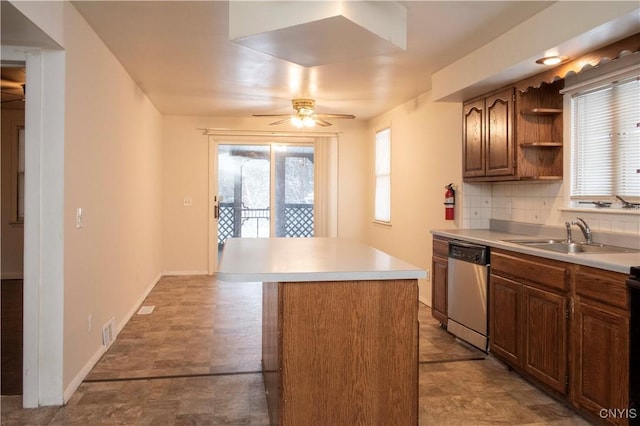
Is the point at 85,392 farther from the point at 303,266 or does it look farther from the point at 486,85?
the point at 486,85

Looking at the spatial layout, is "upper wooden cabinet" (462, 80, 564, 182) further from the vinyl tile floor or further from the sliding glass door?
the sliding glass door

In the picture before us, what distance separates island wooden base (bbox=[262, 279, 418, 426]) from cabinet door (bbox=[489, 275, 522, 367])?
1.22 m

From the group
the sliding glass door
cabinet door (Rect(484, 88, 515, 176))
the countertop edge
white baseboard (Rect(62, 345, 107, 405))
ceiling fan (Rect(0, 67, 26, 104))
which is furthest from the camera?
the sliding glass door

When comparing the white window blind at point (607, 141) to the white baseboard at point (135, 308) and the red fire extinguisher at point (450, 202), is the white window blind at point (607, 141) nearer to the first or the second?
the red fire extinguisher at point (450, 202)

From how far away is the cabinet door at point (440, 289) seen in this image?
410cm

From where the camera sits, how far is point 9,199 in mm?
6570

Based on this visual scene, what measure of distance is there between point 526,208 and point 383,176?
2.92 meters

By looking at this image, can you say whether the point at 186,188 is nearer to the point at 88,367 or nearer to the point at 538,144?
the point at 88,367

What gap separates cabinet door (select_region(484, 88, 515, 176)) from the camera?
3.61 meters

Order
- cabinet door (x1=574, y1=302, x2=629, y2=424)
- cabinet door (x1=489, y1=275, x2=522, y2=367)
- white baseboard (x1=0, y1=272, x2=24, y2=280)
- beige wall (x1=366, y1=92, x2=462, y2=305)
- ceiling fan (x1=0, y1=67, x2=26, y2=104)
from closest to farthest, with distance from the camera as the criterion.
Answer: cabinet door (x1=574, y1=302, x2=629, y2=424) → cabinet door (x1=489, y1=275, x2=522, y2=367) → ceiling fan (x1=0, y1=67, x2=26, y2=104) → beige wall (x1=366, y1=92, x2=462, y2=305) → white baseboard (x1=0, y1=272, x2=24, y2=280)

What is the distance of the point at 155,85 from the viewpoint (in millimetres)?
4965

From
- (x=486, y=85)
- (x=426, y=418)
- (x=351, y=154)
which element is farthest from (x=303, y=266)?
(x=351, y=154)

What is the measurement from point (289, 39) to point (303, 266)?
122 cm

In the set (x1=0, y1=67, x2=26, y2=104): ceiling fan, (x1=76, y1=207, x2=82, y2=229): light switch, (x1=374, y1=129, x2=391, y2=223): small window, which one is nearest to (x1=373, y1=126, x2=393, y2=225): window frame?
(x1=374, y1=129, x2=391, y2=223): small window
